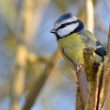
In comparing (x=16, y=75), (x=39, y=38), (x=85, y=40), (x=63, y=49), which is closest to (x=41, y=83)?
(x=16, y=75)

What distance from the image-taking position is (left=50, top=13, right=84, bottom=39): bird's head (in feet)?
5.27

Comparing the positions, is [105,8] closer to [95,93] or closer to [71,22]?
[71,22]

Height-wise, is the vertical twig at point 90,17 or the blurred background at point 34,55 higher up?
the vertical twig at point 90,17

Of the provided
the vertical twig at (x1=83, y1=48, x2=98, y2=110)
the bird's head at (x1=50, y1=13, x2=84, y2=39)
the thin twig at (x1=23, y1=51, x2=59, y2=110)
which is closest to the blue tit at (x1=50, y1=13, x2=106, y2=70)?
the bird's head at (x1=50, y1=13, x2=84, y2=39)

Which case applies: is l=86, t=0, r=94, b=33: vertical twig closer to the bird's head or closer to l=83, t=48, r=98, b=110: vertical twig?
the bird's head

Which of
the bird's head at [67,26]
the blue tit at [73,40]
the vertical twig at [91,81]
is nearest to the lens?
the vertical twig at [91,81]

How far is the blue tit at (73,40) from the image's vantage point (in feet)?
4.38

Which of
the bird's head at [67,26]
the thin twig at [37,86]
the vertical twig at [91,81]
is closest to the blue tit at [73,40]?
the bird's head at [67,26]

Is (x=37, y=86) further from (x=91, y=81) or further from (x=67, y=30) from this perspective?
(x=91, y=81)

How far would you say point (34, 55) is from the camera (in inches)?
82.0

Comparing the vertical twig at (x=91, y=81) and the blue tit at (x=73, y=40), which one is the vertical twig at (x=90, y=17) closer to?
the blue tit at (x=73, y=40)

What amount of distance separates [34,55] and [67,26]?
452mm

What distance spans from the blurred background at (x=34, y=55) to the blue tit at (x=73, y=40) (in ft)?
0.33

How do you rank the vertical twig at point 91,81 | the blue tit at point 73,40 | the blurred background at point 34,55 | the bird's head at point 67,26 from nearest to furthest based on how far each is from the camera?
the vertical twig at point 91,81, the blue tit at point 73,40, the bird's head at point 67,26, the blurred background at point 34,55
